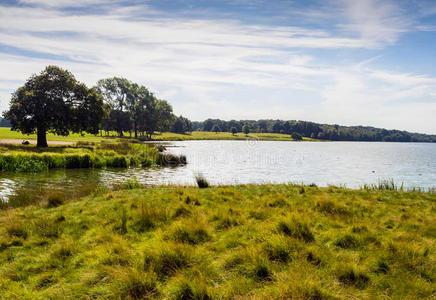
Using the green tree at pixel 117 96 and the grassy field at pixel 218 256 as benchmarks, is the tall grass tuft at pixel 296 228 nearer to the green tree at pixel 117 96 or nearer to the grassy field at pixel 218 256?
the grassy field at pixel 218 256

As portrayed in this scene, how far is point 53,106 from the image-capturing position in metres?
31.5

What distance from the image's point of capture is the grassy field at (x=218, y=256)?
3.67 m

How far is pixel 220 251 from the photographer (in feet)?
16.4

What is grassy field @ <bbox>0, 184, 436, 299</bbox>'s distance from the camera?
3668mm

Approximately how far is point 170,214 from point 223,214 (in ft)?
5.41

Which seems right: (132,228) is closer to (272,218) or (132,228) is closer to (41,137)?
(272,218)

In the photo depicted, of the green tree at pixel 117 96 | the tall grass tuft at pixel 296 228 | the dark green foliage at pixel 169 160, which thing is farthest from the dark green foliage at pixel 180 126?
the tall grass tuft at pixel 296 228

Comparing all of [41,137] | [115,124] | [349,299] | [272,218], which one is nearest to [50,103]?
[41,137]

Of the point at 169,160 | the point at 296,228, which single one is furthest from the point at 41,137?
the point at 296,228

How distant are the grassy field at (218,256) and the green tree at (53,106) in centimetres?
2951

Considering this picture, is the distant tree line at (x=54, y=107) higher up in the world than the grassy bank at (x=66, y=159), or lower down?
higher up

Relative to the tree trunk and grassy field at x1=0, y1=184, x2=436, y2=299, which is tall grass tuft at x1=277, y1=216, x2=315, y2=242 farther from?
the tree trunk

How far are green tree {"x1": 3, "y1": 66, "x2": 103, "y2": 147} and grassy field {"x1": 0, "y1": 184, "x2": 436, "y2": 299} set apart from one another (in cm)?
2951

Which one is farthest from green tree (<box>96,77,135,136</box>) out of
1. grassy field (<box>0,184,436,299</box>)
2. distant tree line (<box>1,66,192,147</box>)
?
grassy field (<box>0,184,436,299</box>)
